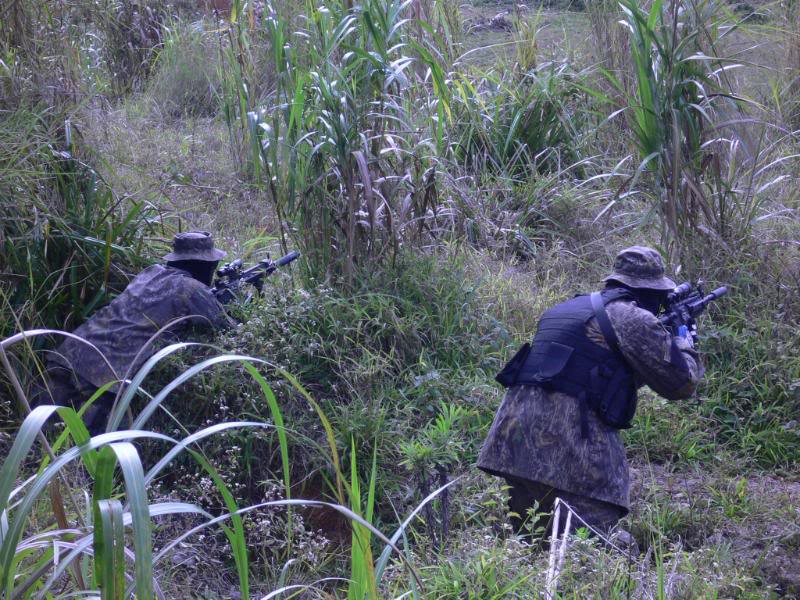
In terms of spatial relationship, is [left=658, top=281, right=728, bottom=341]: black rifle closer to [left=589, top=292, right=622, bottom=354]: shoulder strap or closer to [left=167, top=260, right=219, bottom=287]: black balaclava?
[left=589, top=292, right=622, bottom=354]: shoulder strap

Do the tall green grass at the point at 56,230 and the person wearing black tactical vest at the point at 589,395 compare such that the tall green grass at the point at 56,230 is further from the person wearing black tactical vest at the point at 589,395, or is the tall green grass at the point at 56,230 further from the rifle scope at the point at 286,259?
the person wearing black tactical vest at the point at 589,395

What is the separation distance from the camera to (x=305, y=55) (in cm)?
603

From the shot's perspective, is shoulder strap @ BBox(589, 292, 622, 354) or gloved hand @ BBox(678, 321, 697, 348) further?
gloved hand @ BBox(678, 321, 697, 348)

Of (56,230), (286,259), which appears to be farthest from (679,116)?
(56,230)

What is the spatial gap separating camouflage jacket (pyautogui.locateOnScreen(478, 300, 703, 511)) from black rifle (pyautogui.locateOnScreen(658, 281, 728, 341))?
0.18m

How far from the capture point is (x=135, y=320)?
497cm

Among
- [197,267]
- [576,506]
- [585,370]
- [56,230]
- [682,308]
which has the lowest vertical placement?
[576,506]

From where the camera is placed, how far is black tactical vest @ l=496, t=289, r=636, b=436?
13.5ft

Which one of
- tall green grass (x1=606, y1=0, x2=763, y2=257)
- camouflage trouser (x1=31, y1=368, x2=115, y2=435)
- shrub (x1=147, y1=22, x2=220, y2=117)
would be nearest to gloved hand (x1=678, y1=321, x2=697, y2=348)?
tall green grass (x1=606, y1=0, x2=763, y2=257)

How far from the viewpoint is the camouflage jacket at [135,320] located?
4926 mm

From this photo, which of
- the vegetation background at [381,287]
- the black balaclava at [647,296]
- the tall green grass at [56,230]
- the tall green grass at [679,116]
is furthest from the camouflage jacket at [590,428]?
the tall green grass at [56,230]

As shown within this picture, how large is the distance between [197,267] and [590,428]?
7.74ft

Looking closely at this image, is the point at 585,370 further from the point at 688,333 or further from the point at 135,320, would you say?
the point at 135,320

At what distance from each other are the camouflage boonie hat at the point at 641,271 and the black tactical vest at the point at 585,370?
0.10 metres
